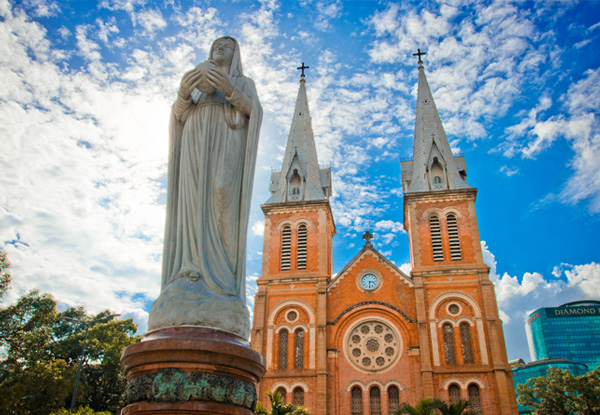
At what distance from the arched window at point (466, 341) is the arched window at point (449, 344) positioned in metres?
0.50

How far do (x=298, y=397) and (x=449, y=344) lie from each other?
7.68m

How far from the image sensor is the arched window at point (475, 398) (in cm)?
2323

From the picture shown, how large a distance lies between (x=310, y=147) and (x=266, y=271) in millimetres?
9459

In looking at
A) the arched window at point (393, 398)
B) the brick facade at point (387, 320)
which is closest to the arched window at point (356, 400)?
the brick facade at point (387, 320)

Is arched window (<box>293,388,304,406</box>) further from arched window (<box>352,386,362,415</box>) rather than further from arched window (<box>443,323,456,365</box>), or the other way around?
arched window (<box>443,323,456,365</box>)

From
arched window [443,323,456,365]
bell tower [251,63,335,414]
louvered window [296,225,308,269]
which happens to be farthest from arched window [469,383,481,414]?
louvered window [296,225,308,269]

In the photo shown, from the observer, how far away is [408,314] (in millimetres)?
26250

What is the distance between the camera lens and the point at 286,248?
28.9 metres

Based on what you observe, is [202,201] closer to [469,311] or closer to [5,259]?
[5,259]

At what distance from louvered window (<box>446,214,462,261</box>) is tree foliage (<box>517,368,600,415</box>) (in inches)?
298

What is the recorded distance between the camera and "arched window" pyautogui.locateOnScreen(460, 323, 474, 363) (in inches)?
966

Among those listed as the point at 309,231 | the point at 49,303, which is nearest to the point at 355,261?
the point at 309,231

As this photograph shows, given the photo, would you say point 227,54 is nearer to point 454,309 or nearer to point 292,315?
point 292,315

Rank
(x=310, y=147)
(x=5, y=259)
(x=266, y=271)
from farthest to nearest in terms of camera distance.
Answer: (x=310, y=147) → (x=266, y=271) → (x=5, y=259)
